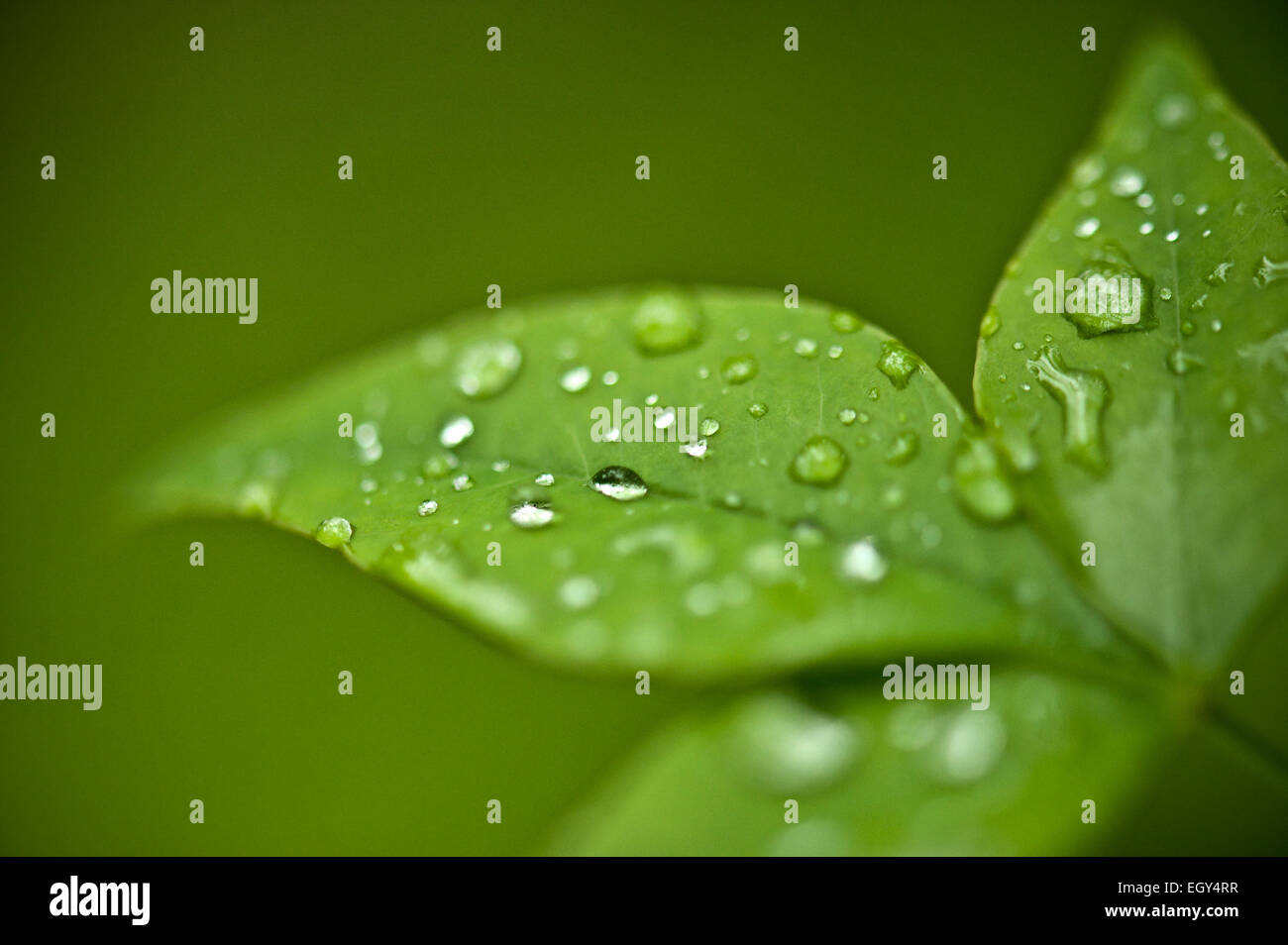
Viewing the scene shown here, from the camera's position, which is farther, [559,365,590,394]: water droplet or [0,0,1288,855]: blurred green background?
[0,0,1288,855]: blurred green background

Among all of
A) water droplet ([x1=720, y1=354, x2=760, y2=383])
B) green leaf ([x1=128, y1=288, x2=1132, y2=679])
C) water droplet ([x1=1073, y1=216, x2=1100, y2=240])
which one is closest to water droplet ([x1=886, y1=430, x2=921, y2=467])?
green leaf ([x1=128, y1=288, x2=1132, y2=679])

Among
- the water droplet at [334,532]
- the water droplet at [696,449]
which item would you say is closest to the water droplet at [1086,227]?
the water droplet at [696,449]

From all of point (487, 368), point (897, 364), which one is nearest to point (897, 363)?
point (897, 364)

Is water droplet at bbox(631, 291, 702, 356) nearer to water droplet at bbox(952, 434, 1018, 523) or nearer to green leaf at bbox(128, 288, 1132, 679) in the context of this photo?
green leaf at bbox(128, 288, 1132, 679)

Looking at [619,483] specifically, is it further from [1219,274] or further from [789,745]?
[1219,274]

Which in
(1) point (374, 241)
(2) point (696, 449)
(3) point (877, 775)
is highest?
(1) point (374, 241)

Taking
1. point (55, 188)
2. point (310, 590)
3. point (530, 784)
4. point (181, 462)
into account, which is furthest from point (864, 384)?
point (55, 188)

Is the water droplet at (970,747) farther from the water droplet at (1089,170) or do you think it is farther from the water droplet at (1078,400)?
the water droplet at (1089,170)

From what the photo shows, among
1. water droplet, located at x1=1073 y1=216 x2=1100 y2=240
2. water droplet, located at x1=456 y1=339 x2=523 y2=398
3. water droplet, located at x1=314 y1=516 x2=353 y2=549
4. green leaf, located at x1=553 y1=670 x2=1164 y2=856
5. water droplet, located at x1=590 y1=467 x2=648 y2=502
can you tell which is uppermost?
water droplet, located at x1=1073 y1=216 x2=1100 y2=240
